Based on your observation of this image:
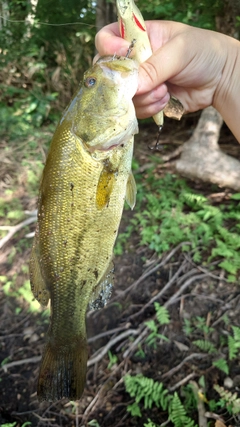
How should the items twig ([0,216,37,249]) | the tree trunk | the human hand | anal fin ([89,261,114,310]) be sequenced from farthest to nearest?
1. the tree trunk
2. twig ([0,216,37,249])
3. anal fin ([89,261,114,310])
4. the human hand

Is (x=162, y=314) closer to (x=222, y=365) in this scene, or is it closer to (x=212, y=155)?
(x=222, y=365)

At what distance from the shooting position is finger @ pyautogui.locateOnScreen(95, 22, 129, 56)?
1.74m

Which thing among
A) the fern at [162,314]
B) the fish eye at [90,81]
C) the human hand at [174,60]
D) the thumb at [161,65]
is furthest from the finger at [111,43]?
the fern at [162,314]

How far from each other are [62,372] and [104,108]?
4.97ft

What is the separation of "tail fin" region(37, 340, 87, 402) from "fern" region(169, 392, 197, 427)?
110 cm

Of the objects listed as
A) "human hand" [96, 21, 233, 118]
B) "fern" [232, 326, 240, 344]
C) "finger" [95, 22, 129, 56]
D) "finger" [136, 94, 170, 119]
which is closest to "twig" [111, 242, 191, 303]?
"fern" [232, 326, 240, 344]

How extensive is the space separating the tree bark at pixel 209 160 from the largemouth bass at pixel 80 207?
10.4ft

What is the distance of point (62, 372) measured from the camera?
190cm

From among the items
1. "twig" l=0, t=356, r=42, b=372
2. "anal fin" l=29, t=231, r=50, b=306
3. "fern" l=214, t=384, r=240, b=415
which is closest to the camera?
"anal fin" l=29, t=231, r=50, b=306

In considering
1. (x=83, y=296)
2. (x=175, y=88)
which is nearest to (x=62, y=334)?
(x=83, y=296)

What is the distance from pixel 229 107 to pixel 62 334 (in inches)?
74.8

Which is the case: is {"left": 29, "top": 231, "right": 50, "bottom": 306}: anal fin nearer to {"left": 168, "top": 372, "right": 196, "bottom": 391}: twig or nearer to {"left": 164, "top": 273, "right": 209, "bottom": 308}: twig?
{"left": 168, "top": 372, "right": 196, "bottom": 391}: twig

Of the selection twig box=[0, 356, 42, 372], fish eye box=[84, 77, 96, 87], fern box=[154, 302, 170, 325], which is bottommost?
twig box=[0, 356, 42, 372]

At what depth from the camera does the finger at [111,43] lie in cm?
174
